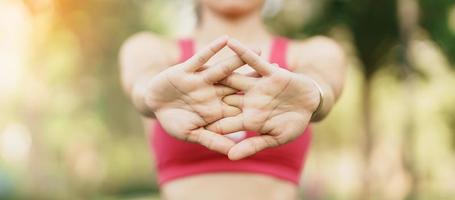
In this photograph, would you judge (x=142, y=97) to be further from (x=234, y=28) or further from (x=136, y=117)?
(x=136, y=117)

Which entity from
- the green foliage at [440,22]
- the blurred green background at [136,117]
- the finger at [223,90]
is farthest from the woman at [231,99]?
the green foliage at [440,22]

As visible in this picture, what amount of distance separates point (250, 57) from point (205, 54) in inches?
3.2

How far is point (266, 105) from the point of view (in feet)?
5.32

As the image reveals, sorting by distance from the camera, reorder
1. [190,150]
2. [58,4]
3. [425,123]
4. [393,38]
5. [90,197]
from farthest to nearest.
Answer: [90,197] < [58,4] < [425,123] < [393,38] < [190,150]

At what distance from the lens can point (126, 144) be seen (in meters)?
10.9

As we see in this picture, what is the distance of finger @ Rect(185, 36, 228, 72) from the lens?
1570mm

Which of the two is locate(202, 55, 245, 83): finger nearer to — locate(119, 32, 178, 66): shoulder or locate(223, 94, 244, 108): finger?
locate(223, 94, 244, 108): finger

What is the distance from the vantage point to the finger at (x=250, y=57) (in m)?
1.58

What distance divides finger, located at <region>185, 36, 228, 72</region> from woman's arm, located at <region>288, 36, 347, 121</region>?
403 mm

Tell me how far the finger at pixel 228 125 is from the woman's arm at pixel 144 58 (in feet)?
1.13

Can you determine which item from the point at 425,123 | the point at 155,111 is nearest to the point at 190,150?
the point at 155,111

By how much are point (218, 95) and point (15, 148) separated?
29.7ft

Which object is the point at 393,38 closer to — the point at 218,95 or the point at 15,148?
the point at 218,95

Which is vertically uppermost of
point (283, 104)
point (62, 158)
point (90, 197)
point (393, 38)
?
point (62, 158)
